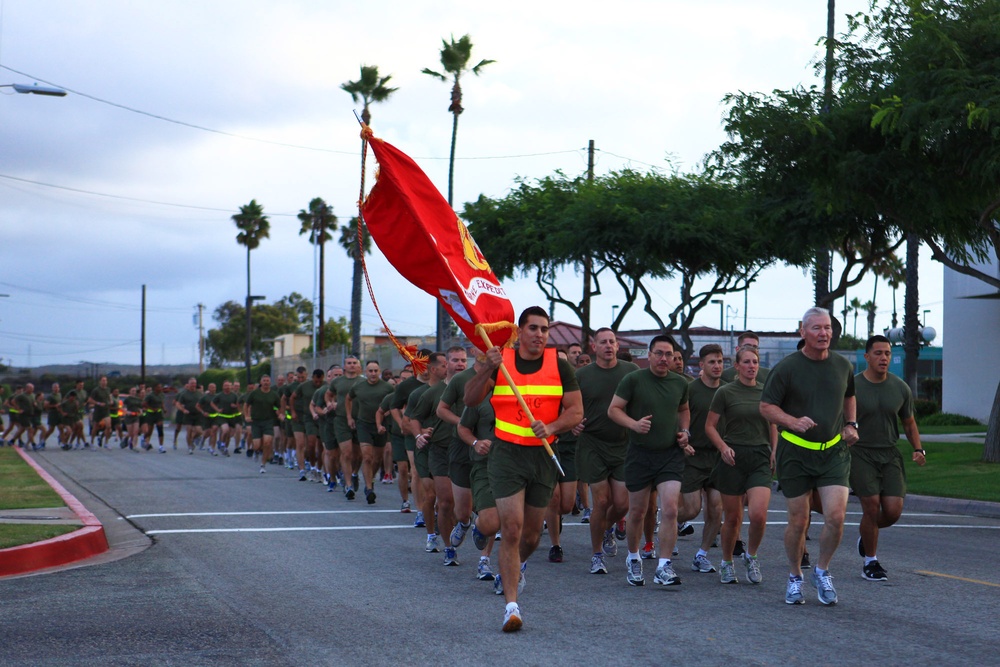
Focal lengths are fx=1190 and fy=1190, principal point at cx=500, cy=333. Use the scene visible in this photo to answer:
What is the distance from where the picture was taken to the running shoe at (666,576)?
9141mm

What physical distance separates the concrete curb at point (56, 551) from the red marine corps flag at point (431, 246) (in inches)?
164

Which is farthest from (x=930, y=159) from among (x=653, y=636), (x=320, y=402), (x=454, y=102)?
(x=454, y=102)

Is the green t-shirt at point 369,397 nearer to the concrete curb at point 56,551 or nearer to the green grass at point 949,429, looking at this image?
the concrete curb at point 56,551

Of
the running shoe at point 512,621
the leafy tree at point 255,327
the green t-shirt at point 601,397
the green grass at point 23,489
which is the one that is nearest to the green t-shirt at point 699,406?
the green t-shirt at point 601,397

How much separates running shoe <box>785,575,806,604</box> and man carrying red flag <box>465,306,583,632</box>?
1874 millimetres

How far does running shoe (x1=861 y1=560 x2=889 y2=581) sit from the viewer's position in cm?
954

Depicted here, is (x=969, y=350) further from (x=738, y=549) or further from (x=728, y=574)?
(x=728, y=574)

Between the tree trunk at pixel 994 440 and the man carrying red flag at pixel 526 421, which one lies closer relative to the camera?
the man carrying red flag at pixel 526 421

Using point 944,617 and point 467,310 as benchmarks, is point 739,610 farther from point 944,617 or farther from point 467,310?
point 467,310

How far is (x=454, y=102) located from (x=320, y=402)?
77.8 feet

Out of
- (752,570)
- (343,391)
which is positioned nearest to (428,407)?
(752,570)

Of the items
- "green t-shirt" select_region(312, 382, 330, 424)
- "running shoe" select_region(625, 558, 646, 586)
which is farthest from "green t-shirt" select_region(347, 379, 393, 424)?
"running shoe" select_region(625, 558, 646, 586)

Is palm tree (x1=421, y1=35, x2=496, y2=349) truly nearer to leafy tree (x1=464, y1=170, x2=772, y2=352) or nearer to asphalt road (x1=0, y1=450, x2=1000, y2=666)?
leafy tree (x1=464, y1=170, x2=772, y2=352)

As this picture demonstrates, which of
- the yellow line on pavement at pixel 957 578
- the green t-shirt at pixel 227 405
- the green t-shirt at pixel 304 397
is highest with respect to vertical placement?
the green t-shirt at pixel 304 397
